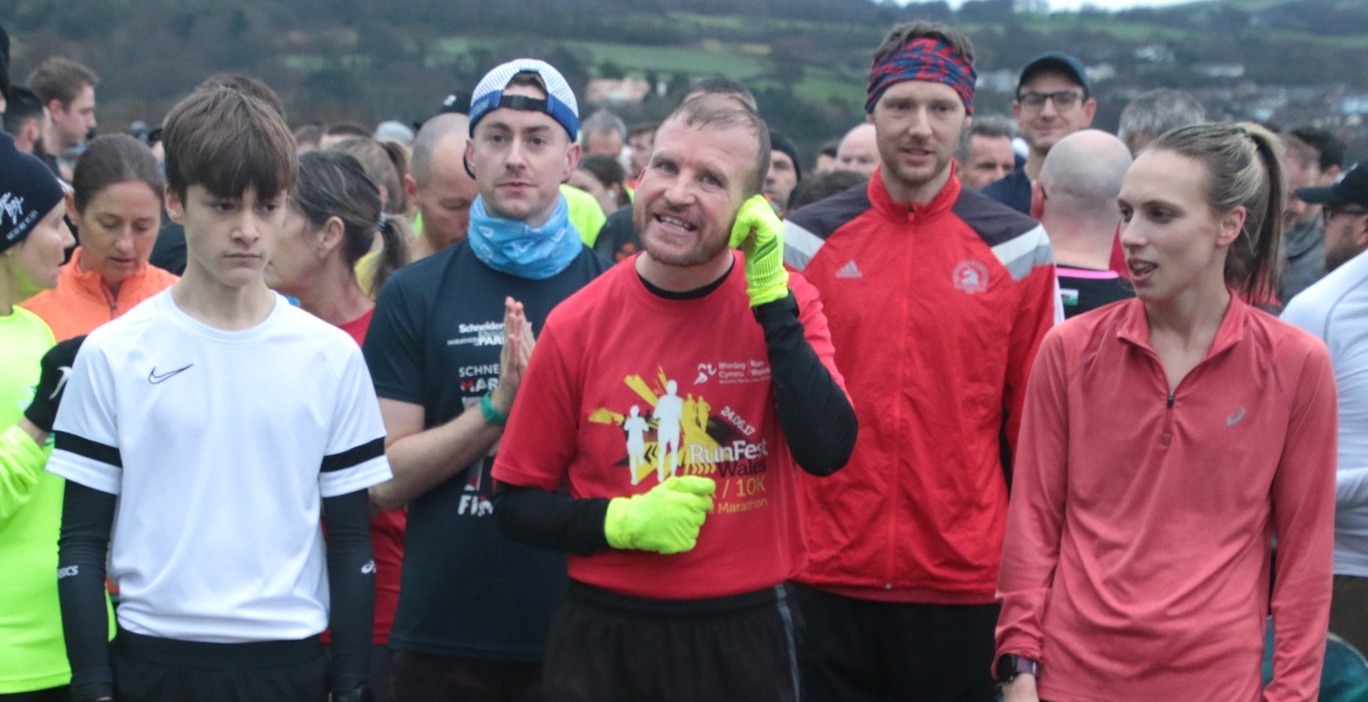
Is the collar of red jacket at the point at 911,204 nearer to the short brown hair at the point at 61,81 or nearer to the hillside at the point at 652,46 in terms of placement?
the short brown hair at the point at 61,81

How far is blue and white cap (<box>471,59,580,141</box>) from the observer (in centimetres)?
435

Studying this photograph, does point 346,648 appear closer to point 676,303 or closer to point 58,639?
point 58,639

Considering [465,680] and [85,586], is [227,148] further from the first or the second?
[465,680]

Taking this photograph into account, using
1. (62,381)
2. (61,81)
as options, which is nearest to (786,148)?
(61,81)

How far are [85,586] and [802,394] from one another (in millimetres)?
1617

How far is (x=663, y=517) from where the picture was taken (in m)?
3.30

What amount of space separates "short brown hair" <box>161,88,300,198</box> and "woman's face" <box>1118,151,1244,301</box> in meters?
2.01

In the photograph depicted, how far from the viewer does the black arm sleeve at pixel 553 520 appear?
3396 mm

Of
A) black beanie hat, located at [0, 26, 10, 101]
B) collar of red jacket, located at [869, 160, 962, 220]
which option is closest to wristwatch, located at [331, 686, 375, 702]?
collar of red jacket, located at [869, 160, 962, 220]

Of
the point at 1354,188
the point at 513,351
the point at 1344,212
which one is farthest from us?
the point at 1344,212

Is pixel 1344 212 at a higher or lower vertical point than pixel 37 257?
higher

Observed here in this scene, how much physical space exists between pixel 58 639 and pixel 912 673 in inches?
92.7

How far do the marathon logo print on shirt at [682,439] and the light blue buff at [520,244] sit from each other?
0.82 meters

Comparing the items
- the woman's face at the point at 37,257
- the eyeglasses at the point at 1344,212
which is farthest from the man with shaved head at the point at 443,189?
the eyeglasses at the point at 1344,212
